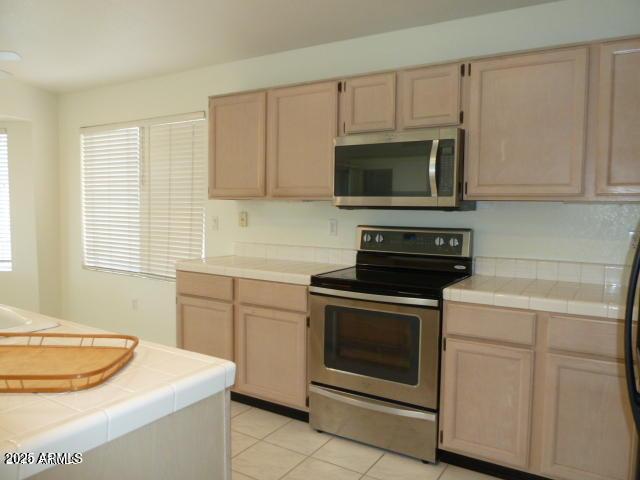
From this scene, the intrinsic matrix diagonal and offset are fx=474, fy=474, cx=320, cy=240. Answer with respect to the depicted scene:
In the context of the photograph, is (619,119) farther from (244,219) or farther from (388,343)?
(244,219)

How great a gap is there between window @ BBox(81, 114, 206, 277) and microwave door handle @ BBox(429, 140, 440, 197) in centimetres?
214

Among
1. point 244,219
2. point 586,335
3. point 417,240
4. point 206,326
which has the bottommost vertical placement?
point 206,326

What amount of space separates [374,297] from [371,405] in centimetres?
58

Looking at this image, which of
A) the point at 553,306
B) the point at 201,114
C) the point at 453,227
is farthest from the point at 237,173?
the point at 553,306

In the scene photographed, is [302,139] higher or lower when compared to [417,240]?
higher

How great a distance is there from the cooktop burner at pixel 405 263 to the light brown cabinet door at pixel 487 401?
35 centimetres

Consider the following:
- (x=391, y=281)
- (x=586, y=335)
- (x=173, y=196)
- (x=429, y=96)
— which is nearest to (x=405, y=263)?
(x=391, y=281)

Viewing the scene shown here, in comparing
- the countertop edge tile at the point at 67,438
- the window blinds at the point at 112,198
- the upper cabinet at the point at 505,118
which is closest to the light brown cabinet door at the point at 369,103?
the upper cabinet at the point at 505,118

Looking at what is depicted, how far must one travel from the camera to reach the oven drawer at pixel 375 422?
239cm

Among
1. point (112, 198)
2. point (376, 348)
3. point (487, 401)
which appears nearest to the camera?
point (487, 401)

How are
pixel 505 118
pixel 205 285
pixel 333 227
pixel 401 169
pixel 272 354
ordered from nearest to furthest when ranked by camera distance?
pixel 505 118 < pixel 401 169 < pixel 272 354 < pixel 205 285 < pixel 333 227

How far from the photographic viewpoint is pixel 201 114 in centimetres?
390

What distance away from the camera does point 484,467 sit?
2.34 m

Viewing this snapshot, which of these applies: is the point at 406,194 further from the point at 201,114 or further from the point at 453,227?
the point at 201,114
